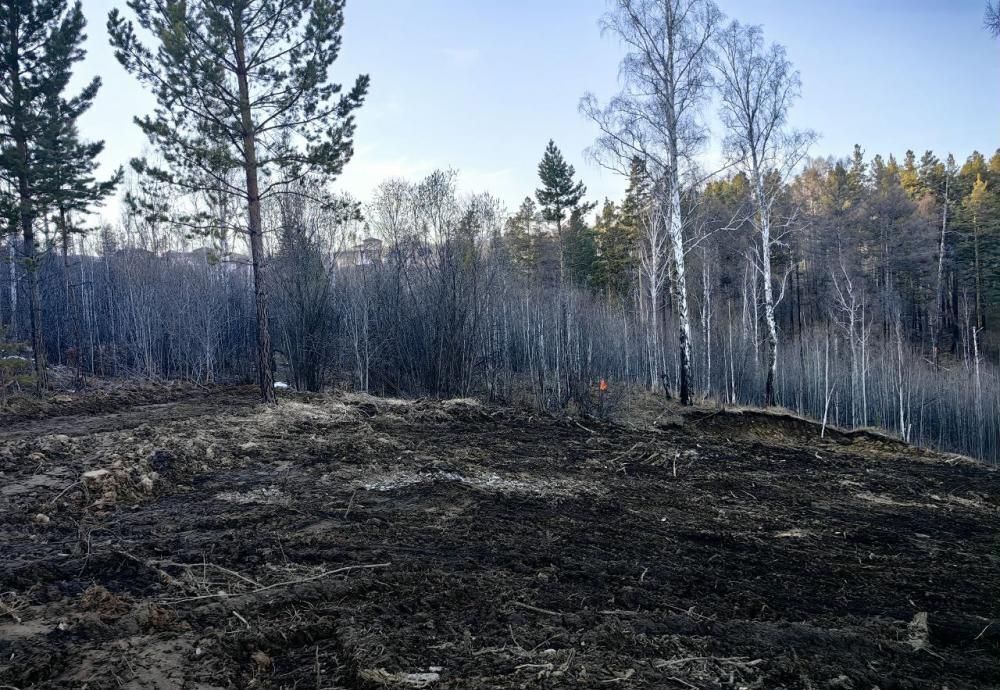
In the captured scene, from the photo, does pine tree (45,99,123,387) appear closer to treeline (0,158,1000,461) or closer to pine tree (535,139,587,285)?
treeline (0,158,1000,461)

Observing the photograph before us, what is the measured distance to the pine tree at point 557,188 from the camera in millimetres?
32281

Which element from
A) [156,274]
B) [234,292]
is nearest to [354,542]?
[234,292]

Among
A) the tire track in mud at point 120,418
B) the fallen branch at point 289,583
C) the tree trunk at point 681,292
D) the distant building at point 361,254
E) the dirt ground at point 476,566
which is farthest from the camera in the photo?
the distant building at point 361,254

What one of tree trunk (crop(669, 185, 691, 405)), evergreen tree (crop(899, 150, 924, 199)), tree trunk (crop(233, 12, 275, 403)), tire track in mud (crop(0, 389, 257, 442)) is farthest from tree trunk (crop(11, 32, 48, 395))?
evergreen tree (crop(899, 150, 924, 199))

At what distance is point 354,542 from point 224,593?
3.66 ft

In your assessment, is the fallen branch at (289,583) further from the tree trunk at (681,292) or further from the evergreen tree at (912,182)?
the evergreen tree at (912,182)

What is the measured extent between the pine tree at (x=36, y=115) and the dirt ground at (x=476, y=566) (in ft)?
27.7

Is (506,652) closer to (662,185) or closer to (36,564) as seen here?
(36,564)

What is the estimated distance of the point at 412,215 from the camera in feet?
55.9

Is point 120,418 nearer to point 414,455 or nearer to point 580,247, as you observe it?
point 414,455

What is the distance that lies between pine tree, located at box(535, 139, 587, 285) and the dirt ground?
25713 mm

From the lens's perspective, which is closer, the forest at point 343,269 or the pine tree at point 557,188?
the forest at point 343,269

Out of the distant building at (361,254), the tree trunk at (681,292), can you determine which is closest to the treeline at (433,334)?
the distant building at (361,254)

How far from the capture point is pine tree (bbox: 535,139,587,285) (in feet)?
106
